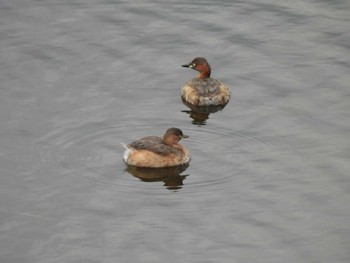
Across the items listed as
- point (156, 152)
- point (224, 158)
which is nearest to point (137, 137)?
point (156, 152)

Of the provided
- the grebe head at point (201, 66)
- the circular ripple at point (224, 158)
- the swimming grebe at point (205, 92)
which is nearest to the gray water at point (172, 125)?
the circular ripple at point (224, 158)

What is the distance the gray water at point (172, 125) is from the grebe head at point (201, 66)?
0.47 metres

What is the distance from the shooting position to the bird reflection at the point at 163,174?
60.1 feet

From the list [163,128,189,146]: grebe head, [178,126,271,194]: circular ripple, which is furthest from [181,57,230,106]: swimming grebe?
[163,128,189,146]: grebe head

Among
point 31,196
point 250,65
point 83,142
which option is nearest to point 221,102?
point 250,65

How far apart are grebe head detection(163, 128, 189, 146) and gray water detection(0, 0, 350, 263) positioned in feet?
1.66

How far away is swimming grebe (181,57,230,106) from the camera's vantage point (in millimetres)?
21953

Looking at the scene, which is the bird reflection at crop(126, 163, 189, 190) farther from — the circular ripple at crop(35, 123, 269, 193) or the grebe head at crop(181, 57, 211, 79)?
the grebe head at crop(181, 57, 211, 79)

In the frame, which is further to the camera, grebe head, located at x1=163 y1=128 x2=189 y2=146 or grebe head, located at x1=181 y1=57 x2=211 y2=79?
grebe head, located at x1=181 y1=57 x2=211 y2=79

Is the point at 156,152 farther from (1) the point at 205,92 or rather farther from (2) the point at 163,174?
(1) the point at 205,92

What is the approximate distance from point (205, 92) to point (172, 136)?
3396mm

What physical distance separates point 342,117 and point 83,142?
219 inches

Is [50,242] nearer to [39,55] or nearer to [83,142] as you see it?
[83,142]

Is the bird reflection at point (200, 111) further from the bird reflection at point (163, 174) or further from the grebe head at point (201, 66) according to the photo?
the bird reflection at point (163, 174)
